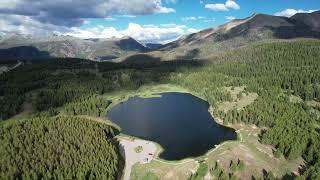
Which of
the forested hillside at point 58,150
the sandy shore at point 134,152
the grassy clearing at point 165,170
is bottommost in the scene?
the grassy clearing at point 165,170

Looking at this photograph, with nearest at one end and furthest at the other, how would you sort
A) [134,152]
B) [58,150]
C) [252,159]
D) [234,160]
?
[234,160]
[252,159]
[58,150]
[134,152]

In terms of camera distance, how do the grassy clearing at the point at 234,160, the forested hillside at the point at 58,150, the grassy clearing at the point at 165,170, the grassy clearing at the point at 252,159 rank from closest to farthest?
the forested hillside at the point at 58,150, the grassy clearing at the point at 165,170, the grassy clearing at the point at 234,160, the grassy clearing at the point at 252,159

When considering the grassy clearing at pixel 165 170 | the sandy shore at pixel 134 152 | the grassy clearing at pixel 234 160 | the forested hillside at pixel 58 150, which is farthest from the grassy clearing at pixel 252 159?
the forested hillside at pixel 58 150

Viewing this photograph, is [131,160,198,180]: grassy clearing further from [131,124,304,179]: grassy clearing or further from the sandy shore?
the sandy shore

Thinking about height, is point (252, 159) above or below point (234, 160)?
below

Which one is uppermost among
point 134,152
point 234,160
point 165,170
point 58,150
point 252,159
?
point 58,150

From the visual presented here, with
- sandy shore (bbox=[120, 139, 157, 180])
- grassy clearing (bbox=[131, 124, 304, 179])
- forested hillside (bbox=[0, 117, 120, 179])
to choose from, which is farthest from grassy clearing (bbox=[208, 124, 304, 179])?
forested hillside (bbox=[0, 117, 120, 179])

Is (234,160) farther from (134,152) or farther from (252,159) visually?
(134,152)

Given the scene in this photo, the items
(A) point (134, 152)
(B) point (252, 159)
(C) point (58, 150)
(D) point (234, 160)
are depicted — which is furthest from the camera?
(A) point (134, 152)

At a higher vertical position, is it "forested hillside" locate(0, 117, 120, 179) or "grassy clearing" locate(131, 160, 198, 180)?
"forested hillside" locate(0, 117, 120, 179)

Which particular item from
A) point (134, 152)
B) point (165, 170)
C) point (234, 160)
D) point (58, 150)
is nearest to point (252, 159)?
point (234, 160)

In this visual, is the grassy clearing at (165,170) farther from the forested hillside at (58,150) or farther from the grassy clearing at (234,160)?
the forested hillside at (58,150)

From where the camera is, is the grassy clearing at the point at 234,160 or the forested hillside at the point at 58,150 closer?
the forested hillside at the point at 58,150
